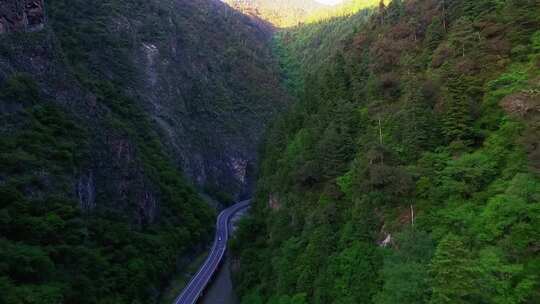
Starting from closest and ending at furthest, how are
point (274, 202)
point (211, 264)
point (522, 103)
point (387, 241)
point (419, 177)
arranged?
1. point (522, 103)
2. point (387, 241)
3. point (419, 177)
4. point (274, 202)
5. point (211, 264)

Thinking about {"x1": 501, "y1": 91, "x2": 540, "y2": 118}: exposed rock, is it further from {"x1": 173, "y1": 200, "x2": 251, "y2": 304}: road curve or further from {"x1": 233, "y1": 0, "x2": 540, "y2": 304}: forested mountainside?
{"x1": 173, "y1": 200, "x2": 251, "y2": 304}: road curve

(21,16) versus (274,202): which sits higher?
(21,16)

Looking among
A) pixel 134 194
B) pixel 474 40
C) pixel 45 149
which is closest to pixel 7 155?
pixel 45 149

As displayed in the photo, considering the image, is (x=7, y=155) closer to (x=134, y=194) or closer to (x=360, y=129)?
(x=134, y=194)

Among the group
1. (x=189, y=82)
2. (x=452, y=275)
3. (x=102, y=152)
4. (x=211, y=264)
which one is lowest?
(x=211, y=264)

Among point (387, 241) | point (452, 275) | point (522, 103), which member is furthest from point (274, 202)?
point (452, 275)

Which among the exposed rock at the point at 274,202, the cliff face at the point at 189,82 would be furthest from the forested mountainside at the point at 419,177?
the cliff face at the point at 189,82

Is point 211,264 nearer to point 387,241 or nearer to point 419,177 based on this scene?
point 387,241
